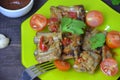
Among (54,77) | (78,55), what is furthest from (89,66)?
(54,77)

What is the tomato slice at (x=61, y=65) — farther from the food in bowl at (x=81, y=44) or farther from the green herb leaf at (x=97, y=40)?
the green herb leaf at (x=97, y=40)

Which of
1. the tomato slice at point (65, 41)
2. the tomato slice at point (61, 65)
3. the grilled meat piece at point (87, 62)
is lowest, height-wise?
the tomato slice at point (61, 65)

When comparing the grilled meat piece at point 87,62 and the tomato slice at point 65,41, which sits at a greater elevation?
the tomato slice at point 65,41

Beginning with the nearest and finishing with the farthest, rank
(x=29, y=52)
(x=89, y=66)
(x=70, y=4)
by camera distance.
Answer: (x=89, y=66) → (x=29, y=52) → (x=70, y=4)

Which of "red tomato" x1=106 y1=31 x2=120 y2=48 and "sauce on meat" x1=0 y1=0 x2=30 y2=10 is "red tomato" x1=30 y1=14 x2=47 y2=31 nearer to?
"sauce on meat" x1=0 y1=0 x2=30 y2=10

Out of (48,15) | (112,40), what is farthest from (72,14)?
(112,40)

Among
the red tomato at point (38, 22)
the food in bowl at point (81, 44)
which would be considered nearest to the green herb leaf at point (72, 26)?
the food in bowl at point (81, 44)

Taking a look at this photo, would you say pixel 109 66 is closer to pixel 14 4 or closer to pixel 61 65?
pixel 61 65

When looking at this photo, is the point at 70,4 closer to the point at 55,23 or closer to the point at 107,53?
the point at 55,23
